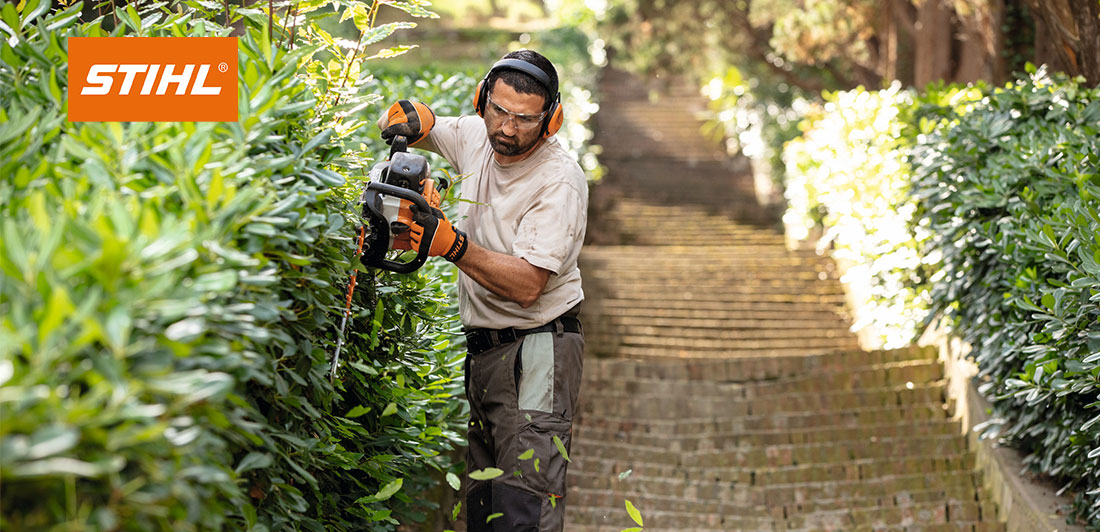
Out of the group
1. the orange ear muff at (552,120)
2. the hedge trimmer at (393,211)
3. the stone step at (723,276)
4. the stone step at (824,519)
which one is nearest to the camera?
the hedge trimmer at (393,211)

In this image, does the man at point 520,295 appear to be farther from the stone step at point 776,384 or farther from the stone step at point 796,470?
the stone step at point 776,384

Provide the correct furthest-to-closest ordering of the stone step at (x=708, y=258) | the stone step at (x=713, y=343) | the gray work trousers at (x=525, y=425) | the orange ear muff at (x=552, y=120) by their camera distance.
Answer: the stone step at (x=708, y=258), the stone step at (x=713, y=343), the orange ear muff at (x=552, y=120), the gray work trousers at (x=525, y=425)

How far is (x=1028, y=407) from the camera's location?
4875mm

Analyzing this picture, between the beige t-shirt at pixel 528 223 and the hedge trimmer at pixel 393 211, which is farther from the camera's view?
the beige t-shirt at pixel 528 223

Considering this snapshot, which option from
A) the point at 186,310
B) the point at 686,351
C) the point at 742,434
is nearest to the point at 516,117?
the point at 186,310

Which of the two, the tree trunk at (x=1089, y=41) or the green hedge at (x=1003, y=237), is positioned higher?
the tree trunk at (x=1089, y=41)

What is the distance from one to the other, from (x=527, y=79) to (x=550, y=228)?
51 cm

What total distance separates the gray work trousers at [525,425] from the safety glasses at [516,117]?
0.71 metres

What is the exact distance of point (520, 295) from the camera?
342 cm

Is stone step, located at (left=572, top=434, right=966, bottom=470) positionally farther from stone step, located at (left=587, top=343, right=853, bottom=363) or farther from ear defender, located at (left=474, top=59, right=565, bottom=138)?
ear defender, located at (left=474, top=59, right=565, bottom=138)

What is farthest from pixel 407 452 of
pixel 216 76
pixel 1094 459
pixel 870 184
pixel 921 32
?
pixel 921 32

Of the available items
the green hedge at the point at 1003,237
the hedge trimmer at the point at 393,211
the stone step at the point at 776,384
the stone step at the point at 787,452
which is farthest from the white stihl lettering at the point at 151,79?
the stone step at the point at 776,384

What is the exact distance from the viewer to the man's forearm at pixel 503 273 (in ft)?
11.0

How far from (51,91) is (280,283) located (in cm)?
68
